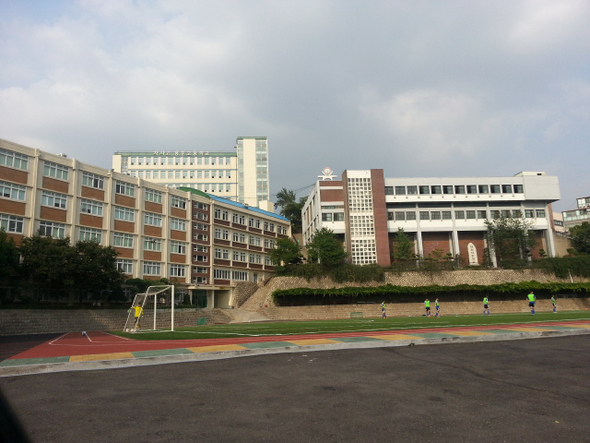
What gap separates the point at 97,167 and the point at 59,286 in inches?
602

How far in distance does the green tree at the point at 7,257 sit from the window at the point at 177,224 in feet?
68.3

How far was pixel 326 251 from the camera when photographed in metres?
63.2

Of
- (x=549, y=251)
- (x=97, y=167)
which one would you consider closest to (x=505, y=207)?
(x=549, y=251)

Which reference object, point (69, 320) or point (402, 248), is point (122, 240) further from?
point (402, 248)

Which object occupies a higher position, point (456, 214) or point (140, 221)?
point (456, 214)

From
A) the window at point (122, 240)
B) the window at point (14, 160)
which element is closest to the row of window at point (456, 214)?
the window at point (122, 240)

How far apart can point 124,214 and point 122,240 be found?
10.7 ft

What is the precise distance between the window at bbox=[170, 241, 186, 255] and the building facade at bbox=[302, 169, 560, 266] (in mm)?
23830

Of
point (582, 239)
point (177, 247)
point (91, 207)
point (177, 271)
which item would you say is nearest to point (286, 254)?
point (177, 247)

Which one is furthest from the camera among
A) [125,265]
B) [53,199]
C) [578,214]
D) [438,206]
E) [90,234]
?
[578,214]

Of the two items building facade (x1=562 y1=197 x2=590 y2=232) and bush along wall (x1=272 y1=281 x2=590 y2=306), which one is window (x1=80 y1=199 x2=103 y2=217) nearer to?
bush along wall (x1=272 y1=281 x2=590 y2=306)

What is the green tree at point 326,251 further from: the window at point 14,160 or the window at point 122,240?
the window at point 14,160

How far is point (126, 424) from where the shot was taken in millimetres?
6410

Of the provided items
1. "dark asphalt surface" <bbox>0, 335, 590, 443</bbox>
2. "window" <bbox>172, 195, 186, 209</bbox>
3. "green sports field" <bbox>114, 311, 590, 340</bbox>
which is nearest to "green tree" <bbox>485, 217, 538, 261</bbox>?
"green sports field" <bbox>114, 311, 590, 340</bbox>
